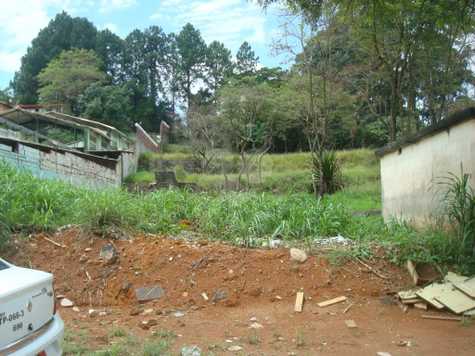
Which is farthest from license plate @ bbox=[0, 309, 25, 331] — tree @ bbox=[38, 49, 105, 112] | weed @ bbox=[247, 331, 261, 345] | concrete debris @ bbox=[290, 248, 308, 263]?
tree @ bbox=[38, 49, 105, 112]

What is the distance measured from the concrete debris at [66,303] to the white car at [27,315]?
2.49m

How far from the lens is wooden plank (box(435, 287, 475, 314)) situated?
488 centimetres

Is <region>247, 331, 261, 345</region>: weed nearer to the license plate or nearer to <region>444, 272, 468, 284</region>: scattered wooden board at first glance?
the license plate

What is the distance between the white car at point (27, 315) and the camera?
8.75 feet

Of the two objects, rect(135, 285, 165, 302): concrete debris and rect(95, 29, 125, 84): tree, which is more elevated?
rect(95, 29, 125, 84): tree

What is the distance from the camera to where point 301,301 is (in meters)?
5.27

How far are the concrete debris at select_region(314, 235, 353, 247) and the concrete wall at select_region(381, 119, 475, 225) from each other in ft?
4.68

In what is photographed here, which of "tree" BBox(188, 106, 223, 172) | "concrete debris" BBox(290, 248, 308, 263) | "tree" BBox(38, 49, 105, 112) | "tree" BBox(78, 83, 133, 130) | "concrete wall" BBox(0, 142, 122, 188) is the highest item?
"tree" BBox(38, 49, 105, 112)

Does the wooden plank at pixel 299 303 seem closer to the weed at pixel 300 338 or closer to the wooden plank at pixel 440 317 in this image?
the weed at pixel 300 338

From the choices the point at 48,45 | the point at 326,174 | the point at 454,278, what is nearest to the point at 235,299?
the point at 454,278

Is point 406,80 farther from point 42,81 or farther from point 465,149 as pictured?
point 42,81

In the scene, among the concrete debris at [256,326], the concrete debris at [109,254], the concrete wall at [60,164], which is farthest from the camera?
the concrete wall at [60,164]

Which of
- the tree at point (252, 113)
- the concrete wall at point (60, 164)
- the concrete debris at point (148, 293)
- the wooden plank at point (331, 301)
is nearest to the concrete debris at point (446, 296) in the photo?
the wooden plank at point (331, 301)

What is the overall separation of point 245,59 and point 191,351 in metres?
44.0
